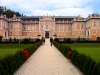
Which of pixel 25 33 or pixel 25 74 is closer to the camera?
pixel 25 74

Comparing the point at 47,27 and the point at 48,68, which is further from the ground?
the point at 47,27

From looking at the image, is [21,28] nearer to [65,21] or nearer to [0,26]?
[0,26]

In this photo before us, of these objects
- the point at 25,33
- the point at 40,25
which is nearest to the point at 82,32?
the point at 40,25

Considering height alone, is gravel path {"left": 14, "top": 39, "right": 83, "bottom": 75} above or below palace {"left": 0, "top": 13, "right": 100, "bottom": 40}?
below

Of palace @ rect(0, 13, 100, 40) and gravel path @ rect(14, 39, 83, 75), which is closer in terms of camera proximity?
gravel path @ rect(14, 39, 83, 75)

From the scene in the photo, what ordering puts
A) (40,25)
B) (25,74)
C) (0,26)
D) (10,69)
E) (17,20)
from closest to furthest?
(10,69) < (25,74) < (0,26) < (17,20) < (40,25)

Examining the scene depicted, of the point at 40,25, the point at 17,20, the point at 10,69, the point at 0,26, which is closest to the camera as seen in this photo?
the point at 10,69

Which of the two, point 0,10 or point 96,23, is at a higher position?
point 0,10

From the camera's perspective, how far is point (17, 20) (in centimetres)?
5594

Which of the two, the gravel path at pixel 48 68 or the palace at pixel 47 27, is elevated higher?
the palace at pixel 47 27

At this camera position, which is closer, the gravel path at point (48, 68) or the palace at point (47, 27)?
the gravel path at point (48, 68)

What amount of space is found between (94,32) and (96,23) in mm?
2444

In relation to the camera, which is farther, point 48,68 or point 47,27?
point 47,27

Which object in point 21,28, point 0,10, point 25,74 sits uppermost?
point 0,10
